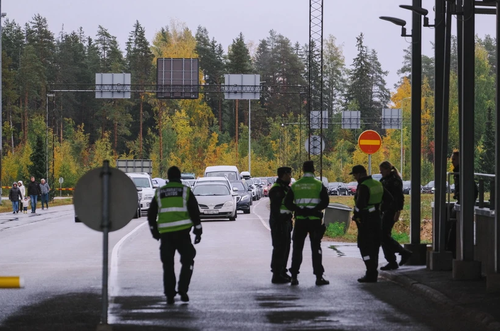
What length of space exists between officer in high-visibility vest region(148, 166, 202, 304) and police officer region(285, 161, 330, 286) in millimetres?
2336

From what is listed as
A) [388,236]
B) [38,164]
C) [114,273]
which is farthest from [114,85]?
[388,236]

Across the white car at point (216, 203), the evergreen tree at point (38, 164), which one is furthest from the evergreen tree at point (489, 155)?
the evergreen tree at point (38, 164)

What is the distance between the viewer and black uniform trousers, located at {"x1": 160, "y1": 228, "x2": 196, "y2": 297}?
13727mm

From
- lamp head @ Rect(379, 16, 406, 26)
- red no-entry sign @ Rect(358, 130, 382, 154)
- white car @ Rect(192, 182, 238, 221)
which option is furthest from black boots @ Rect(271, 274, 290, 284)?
white car @ Rect(192, 182, 238, 221)

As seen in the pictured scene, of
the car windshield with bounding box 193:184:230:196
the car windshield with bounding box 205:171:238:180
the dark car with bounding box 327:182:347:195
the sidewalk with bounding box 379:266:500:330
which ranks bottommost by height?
the dark car with bounding box 327:182:347:195

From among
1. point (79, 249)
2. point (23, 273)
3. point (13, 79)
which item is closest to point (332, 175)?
point (13, 79)

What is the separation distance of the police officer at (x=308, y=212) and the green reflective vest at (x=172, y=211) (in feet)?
8.02

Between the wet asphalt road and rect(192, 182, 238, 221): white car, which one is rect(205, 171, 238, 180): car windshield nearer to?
rect(192, 182, 238, 221): white car

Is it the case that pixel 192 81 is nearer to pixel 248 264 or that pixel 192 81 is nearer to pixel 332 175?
pixel 332 175

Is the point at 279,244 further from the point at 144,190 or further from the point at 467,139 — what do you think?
the point at 144,190

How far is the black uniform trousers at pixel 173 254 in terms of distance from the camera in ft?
45.0

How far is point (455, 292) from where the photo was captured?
13.8 metres

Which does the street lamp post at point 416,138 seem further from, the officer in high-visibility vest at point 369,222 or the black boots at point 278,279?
the black boots at point 278,279

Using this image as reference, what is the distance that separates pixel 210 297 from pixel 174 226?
4.02 ft
